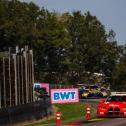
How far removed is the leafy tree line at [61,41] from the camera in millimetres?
86125

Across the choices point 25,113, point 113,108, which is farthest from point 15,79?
point 113,108

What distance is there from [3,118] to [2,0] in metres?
64.4

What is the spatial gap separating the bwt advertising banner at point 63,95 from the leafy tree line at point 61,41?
4542 cm

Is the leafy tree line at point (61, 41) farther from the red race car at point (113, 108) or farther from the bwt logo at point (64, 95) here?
the red race car at point (113, 108)

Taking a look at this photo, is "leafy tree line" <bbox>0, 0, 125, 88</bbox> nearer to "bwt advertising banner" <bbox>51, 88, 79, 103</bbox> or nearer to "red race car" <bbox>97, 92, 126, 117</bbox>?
"bwt advertising banner" <bbox>51, 88, 79, 103</bbox>

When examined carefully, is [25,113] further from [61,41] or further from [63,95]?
[61,41]

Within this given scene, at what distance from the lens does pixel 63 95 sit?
37688 millimetres

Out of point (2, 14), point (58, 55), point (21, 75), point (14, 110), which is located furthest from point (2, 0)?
point (14, 110)

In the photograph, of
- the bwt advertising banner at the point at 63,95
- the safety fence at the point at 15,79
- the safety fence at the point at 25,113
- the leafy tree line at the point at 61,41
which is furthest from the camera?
the leafy tree line at the point at 61,41

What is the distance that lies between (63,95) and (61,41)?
173ft

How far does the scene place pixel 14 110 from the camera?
27328mm

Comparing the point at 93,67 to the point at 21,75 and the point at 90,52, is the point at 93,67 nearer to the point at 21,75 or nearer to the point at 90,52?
the point at 90,52

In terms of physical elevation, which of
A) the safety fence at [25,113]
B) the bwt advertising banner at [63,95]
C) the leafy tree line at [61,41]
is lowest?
the safety fence at [25,113]

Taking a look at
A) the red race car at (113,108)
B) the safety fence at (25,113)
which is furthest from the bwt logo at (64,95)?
the red race car at (113,108)
